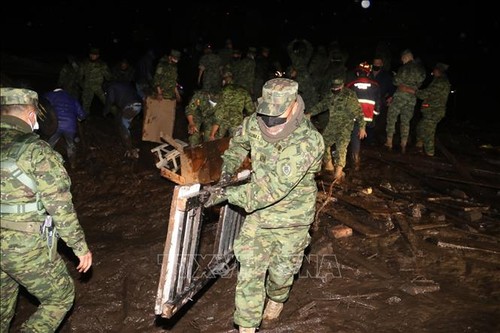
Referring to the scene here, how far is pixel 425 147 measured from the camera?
858cm

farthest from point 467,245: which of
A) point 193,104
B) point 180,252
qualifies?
point 193,104

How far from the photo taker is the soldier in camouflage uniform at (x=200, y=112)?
7.47 meters

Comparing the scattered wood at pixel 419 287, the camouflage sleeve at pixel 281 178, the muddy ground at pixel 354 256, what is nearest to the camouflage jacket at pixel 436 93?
the muddy ground at pixel 354 256

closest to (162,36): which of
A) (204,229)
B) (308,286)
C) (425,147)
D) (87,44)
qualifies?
(87,44)

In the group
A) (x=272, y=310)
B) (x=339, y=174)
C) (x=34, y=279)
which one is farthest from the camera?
(x=339, y=174)

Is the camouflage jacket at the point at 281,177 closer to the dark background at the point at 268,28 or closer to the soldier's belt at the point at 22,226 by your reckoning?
the soldier's belt at the point at 22,226

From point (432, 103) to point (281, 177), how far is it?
6.43 meters

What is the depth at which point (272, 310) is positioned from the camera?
12.6 ft

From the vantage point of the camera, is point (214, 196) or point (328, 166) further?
point (328, 166)

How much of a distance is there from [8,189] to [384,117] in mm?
9280

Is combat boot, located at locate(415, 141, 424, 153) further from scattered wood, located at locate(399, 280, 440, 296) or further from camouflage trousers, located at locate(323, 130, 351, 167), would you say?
scattered wood, located at locate(399, 280, 440, 296)

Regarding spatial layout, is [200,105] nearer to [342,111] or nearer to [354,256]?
[342,111]

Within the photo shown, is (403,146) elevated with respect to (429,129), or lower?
lower

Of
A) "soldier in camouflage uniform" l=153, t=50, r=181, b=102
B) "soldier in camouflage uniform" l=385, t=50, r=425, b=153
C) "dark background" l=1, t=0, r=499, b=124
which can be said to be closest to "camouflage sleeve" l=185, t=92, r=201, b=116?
"soldier in camouflage uniform" l=153, t=50, r=181, b=102
